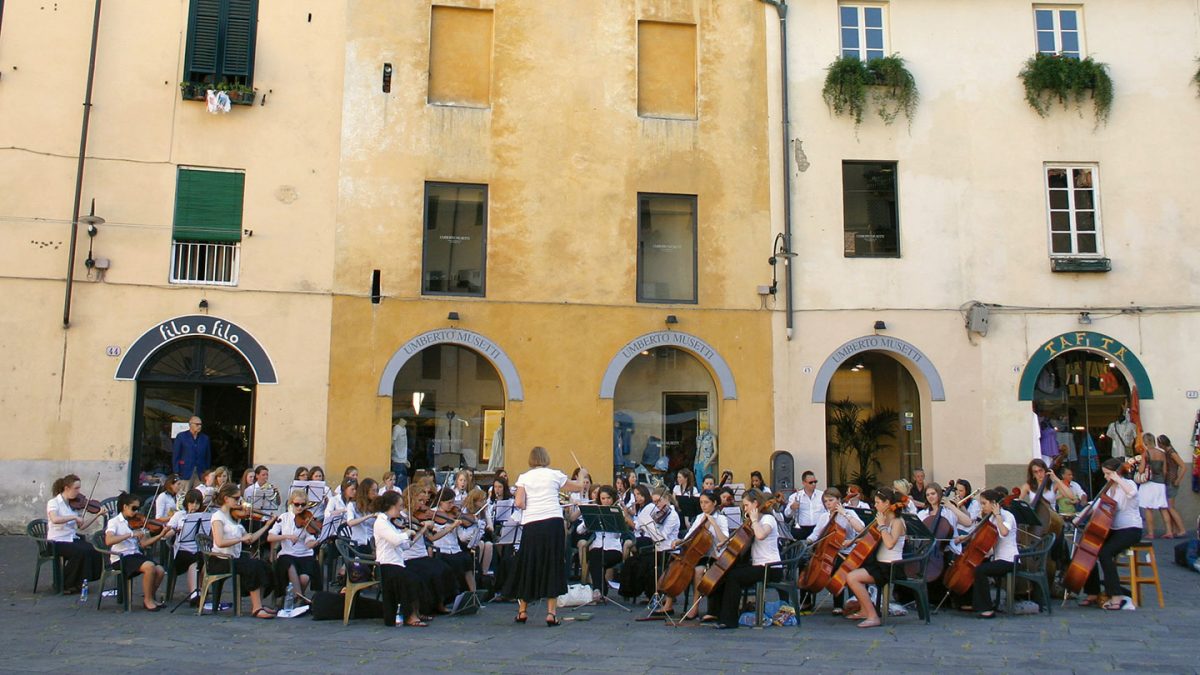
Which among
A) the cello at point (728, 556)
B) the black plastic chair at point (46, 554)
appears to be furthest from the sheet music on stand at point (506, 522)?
the black plastic chair at point (46, 554)

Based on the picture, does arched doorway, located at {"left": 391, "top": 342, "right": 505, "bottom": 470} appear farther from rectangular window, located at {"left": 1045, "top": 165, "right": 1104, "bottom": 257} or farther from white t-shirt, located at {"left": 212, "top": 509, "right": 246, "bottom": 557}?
rectangular window, located at {"left": 1045, "top": 165, "right": 1104, "bottom": 257}

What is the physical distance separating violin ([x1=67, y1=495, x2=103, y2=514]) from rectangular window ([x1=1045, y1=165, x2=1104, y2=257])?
15190mm

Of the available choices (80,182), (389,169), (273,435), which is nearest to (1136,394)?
(389,169)

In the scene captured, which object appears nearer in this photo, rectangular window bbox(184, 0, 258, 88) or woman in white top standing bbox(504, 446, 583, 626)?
woman in white top standing bbox(504, 446, 583, 626)

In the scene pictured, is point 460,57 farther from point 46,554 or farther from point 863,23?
point 46,554

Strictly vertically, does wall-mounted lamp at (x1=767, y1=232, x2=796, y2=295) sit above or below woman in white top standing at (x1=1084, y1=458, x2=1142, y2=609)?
above

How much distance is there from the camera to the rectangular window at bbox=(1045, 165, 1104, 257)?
747 inches

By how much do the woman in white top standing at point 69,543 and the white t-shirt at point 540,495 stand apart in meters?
4.96

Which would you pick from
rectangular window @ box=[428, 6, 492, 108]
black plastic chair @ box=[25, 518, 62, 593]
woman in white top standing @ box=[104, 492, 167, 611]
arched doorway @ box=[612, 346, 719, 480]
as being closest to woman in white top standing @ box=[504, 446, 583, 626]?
woman in white top standing @ box=[104, 492, 167, 611]

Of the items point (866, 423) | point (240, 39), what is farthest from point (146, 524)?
point (866, 423)

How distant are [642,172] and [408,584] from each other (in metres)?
10.0

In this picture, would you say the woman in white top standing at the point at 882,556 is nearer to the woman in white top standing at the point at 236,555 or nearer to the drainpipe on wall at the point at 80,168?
the woman in white top standing at the point at 236,555

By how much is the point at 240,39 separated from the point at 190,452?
6682mm

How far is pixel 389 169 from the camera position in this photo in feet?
59.5
